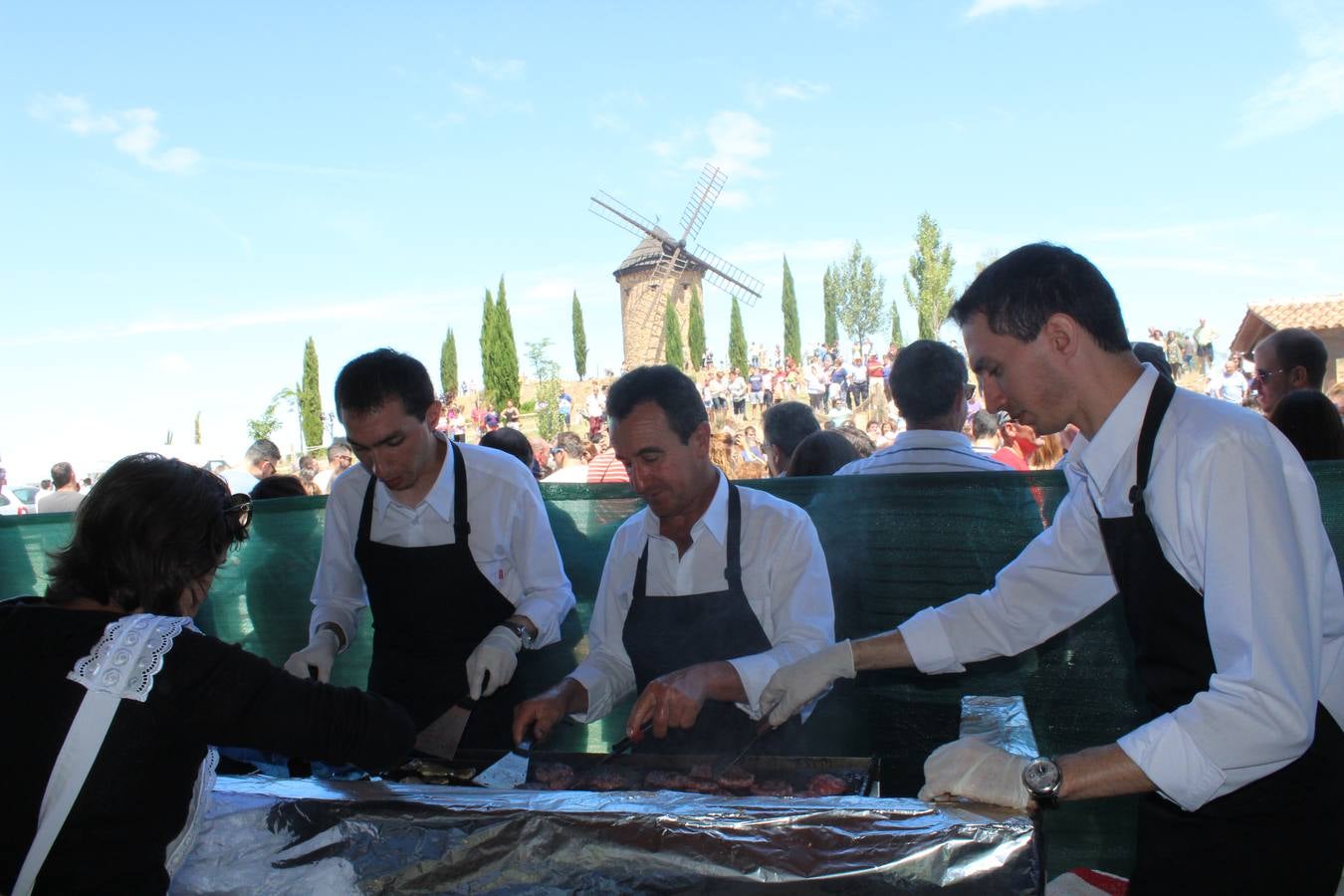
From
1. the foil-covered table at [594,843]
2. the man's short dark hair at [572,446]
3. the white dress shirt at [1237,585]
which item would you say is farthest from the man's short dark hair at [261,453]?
the white dress shirt at [1237,585]

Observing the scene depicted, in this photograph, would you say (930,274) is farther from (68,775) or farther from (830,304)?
(68,775)

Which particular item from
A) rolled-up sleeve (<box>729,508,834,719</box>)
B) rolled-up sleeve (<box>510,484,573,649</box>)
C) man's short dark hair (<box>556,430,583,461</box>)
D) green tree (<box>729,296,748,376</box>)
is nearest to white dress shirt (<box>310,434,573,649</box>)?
rolled-up sleeve (<box>510,484,573,649</box>)

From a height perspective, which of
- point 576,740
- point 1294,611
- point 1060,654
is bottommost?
point 576,740

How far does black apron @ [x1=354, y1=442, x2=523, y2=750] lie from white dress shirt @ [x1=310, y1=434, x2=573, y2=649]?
0.03 meters

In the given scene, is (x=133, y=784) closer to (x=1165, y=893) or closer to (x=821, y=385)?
(x=1165, y=893)

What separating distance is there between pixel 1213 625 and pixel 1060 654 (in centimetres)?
223

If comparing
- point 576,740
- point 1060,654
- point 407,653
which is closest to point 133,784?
point 407,653

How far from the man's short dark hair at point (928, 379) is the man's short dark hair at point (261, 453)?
4815mm

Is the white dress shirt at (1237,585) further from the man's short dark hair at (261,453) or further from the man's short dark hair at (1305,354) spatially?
the man's short dark hair at (261,453)

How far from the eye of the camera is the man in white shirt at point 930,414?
4.12 metres

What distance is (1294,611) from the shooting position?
59.4 inches

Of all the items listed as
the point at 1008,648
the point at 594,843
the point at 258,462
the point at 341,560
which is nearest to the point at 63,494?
the point at 258,462

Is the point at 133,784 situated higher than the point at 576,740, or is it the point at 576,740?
the point at 133,784

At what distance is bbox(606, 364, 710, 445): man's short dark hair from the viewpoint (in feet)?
9.19
